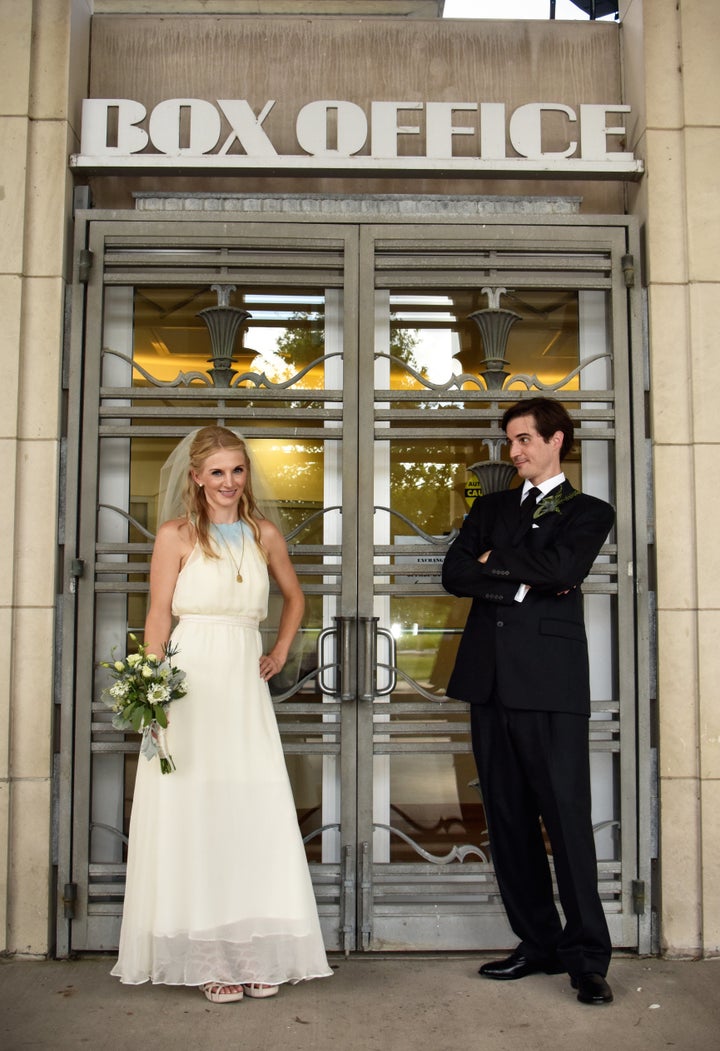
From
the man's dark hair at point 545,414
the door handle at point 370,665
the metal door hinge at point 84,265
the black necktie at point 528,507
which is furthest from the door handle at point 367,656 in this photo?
the metal door hinge at point 84,265

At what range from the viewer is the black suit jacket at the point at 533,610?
3.89m

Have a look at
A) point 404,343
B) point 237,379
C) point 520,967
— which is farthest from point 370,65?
point 520,967

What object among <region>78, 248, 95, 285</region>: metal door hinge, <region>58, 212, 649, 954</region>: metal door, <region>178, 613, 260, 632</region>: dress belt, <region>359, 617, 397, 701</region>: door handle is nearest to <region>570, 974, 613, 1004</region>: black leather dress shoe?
<region>58, 212, 649, 954</region>: metal door

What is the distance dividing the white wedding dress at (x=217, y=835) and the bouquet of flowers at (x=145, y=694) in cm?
17

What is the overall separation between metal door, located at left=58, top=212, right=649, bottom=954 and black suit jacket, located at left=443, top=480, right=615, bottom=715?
570 millimetres

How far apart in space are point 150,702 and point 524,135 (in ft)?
11.1

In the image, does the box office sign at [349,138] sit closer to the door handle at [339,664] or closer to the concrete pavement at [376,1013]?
the door handle at [339,664]

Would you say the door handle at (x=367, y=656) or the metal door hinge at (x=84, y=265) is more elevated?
the metal door hinge at (x=84, y=265)

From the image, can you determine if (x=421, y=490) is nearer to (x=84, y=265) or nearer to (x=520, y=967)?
(x=84, y=265)

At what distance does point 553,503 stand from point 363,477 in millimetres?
999

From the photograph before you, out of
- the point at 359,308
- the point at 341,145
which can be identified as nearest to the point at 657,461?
the point at 359,308

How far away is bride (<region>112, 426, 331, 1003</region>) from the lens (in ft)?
12.5

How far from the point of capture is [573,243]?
476cm

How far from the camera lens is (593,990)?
3795 mm
